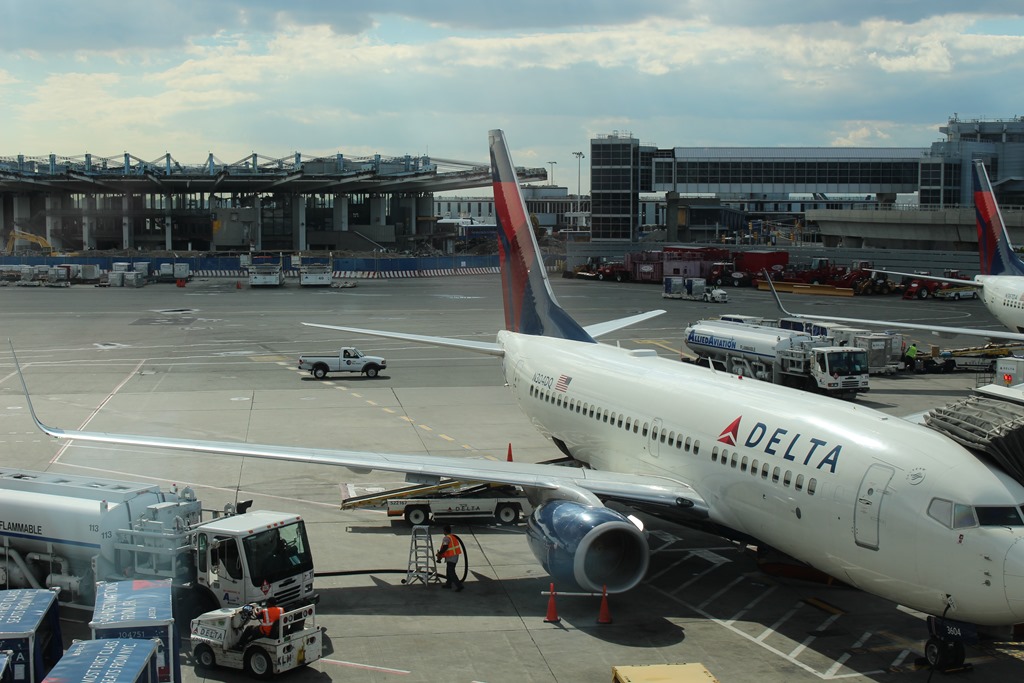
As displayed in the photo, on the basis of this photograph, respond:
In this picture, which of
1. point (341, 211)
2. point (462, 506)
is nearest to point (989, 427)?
point (462, 506)

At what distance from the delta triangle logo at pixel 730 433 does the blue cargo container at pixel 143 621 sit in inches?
466

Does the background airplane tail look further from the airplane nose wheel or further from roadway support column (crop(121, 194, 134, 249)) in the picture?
roadway support column (crop(121, 194, 134, 249))

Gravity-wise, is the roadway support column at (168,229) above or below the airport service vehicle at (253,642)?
above

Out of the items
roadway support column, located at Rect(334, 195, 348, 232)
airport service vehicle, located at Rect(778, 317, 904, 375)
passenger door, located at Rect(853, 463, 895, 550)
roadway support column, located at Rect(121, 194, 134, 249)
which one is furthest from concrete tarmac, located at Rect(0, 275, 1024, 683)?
roadway support column, located at Rect(334, 195, 348, 232)

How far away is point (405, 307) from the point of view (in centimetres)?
9012

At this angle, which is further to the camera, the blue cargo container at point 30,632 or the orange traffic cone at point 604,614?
the orange traffic cone at point 604,614

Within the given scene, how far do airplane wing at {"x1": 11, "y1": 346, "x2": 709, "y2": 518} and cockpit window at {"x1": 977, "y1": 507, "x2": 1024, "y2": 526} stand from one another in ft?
22.5

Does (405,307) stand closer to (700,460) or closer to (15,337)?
(15,337)

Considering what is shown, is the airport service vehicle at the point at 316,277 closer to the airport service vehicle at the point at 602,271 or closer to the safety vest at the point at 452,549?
the airport service vehicle at the point at 602,271

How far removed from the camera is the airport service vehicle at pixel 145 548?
2092cm

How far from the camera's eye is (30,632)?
17.1m

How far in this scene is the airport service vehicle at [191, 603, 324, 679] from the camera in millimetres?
18844

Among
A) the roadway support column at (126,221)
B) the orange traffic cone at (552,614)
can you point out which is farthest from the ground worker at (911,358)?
the roadway support column at (126,221)

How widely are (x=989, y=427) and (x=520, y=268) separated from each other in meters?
19.3
